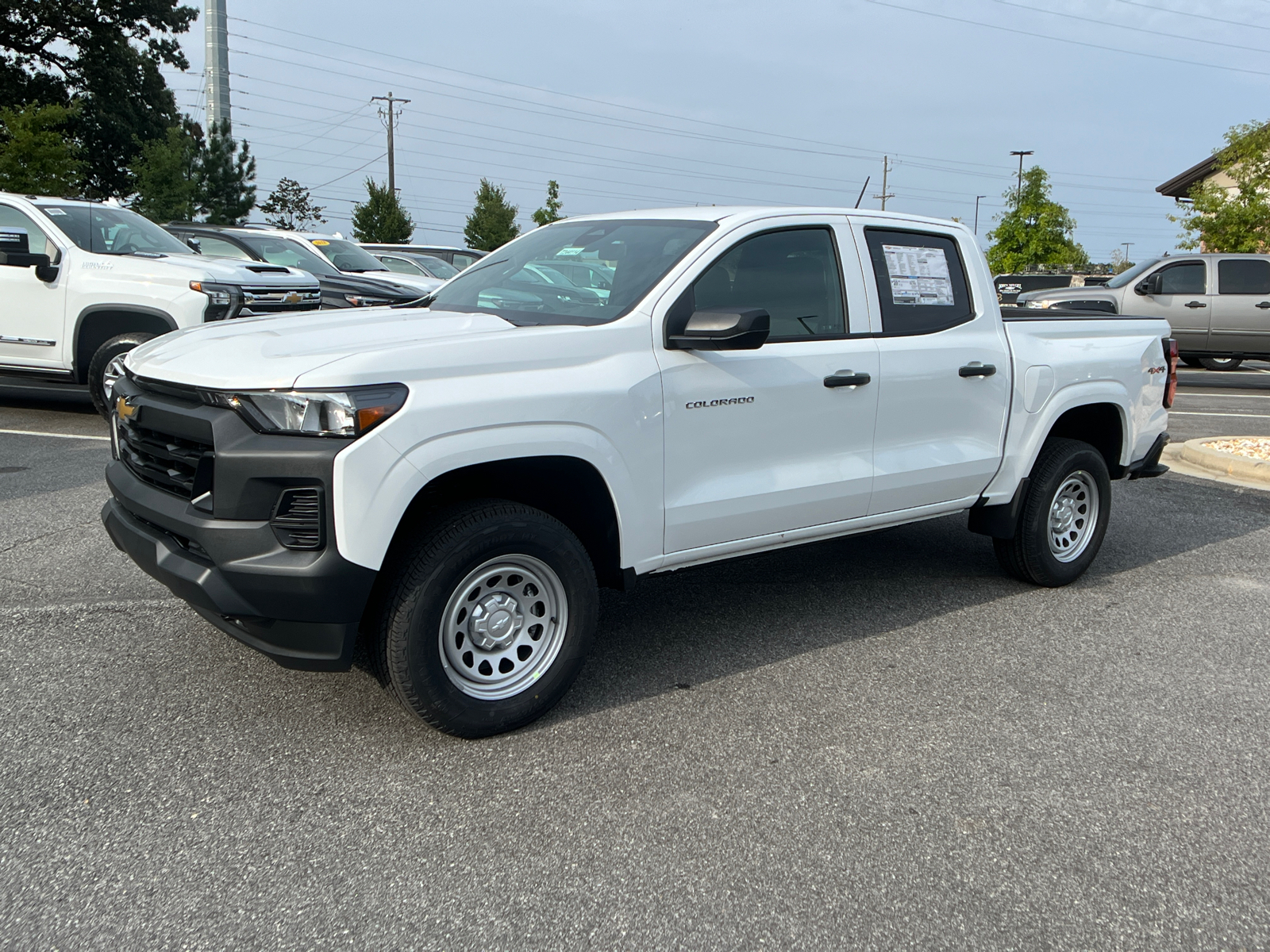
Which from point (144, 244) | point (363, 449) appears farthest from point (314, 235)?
point (363, 449)

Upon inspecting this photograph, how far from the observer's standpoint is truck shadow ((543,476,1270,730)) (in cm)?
451

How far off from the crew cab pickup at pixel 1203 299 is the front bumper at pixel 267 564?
52.4 feet

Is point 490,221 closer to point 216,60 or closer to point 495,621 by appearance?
point 216,60

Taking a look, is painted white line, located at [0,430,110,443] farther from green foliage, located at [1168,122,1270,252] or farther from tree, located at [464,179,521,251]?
tree, located at [464,179,521,251]

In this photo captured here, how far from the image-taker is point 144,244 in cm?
1022

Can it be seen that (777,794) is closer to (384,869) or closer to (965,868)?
(965,868)

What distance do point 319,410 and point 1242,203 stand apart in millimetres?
27768

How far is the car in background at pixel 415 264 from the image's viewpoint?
18.0 m

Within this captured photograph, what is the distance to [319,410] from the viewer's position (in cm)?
334

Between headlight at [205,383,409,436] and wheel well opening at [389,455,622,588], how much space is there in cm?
36

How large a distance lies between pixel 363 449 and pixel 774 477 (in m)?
1.79

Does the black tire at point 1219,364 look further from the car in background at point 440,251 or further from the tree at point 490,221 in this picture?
the tree at point 490,221

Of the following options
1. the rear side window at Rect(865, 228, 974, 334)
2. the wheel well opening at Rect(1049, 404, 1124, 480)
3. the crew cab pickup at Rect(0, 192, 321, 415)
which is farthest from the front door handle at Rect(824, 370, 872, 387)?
the crew cab pickup at Rect(0, 192, 321, 415)

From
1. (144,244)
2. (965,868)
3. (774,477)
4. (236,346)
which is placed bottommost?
(965,868)
